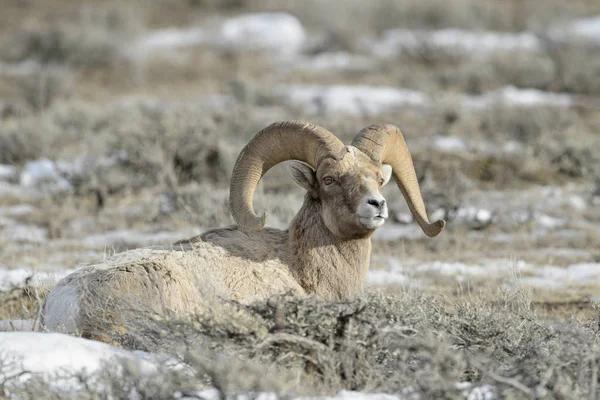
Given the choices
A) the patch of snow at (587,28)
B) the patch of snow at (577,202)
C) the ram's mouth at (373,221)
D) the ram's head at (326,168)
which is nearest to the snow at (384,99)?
the patch of snow at (587,28)

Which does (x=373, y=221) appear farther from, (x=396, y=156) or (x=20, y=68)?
(x=20, y=68)

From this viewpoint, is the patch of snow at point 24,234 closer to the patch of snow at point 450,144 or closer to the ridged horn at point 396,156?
the ridged horn at point 396,156

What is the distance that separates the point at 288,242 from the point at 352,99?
46.7 feet

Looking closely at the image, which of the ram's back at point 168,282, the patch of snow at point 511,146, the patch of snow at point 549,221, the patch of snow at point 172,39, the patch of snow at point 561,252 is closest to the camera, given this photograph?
the ram's back at point 168,282

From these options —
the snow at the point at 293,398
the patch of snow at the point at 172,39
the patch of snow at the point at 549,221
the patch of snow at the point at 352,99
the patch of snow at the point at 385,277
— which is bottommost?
the snow at the point at 293,398

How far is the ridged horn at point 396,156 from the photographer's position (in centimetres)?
756

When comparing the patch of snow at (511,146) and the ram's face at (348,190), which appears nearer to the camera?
the ram's face at (348,190)

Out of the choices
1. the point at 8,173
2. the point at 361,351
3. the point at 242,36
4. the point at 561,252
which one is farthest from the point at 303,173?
the point at 242,36

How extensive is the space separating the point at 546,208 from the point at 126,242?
21.5 feet

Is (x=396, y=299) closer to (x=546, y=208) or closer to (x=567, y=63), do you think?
(x=546, y=208)

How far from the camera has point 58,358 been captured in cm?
514

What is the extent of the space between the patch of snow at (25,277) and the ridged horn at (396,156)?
3077 millimetres

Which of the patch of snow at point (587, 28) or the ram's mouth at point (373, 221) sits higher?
the patch of snow at point (587, 28)

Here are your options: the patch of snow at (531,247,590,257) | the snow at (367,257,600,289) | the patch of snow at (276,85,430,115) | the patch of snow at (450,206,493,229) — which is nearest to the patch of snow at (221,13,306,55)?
the patch of snow at (276,85,430,115)
